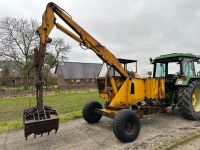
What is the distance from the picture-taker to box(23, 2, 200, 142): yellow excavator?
597 cm

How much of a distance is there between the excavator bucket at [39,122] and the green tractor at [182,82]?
4.66m

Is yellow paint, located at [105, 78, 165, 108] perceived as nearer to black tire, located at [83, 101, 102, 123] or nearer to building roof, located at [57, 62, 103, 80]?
black tire, located at [83, 101, 102, 123]

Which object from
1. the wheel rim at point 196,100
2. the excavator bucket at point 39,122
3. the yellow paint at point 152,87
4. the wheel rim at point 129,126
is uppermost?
the yellow paint at point 152,87

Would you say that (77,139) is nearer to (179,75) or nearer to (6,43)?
(179,75)

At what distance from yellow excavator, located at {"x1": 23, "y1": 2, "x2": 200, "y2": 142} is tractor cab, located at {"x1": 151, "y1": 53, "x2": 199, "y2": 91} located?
0.76ft

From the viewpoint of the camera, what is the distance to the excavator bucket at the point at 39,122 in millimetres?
5383

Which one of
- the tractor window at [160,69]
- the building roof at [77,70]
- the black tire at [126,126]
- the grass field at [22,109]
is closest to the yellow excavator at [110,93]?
the black tire at [126,126]

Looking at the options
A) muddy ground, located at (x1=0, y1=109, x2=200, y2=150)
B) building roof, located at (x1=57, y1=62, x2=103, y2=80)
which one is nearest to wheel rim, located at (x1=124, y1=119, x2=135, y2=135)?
muddy ground, located at (x1=0, y1=109, x2=200, y2=150)

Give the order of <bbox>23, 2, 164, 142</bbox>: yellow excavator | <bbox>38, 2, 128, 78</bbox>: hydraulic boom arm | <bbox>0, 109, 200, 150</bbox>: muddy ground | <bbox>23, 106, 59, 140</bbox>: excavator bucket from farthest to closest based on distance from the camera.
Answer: <bbox>38, 2, 128, 78</bbox>: hydraulic boom arm < <bbox>23, 2, 164, 142</bbox>: yellow excavator < <bbox>0, 109, 200, 150</bbox>: muddy ground < <bbox>23, 106, 59, 140</bbox>: excavator bucket

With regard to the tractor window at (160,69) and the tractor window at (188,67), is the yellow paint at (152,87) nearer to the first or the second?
the tractor window at (188,67)

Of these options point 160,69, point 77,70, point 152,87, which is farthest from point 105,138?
point 77,70

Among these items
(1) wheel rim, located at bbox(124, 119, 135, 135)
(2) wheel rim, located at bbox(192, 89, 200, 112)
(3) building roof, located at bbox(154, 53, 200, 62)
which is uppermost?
(3) building roof, located at bbox(154, 53, 200, 62)

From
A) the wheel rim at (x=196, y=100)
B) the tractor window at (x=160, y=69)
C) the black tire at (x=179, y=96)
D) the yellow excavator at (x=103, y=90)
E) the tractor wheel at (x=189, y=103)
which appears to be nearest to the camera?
the yellow excavator at (x=103, y=90)

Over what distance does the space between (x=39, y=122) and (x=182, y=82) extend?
212 inches
